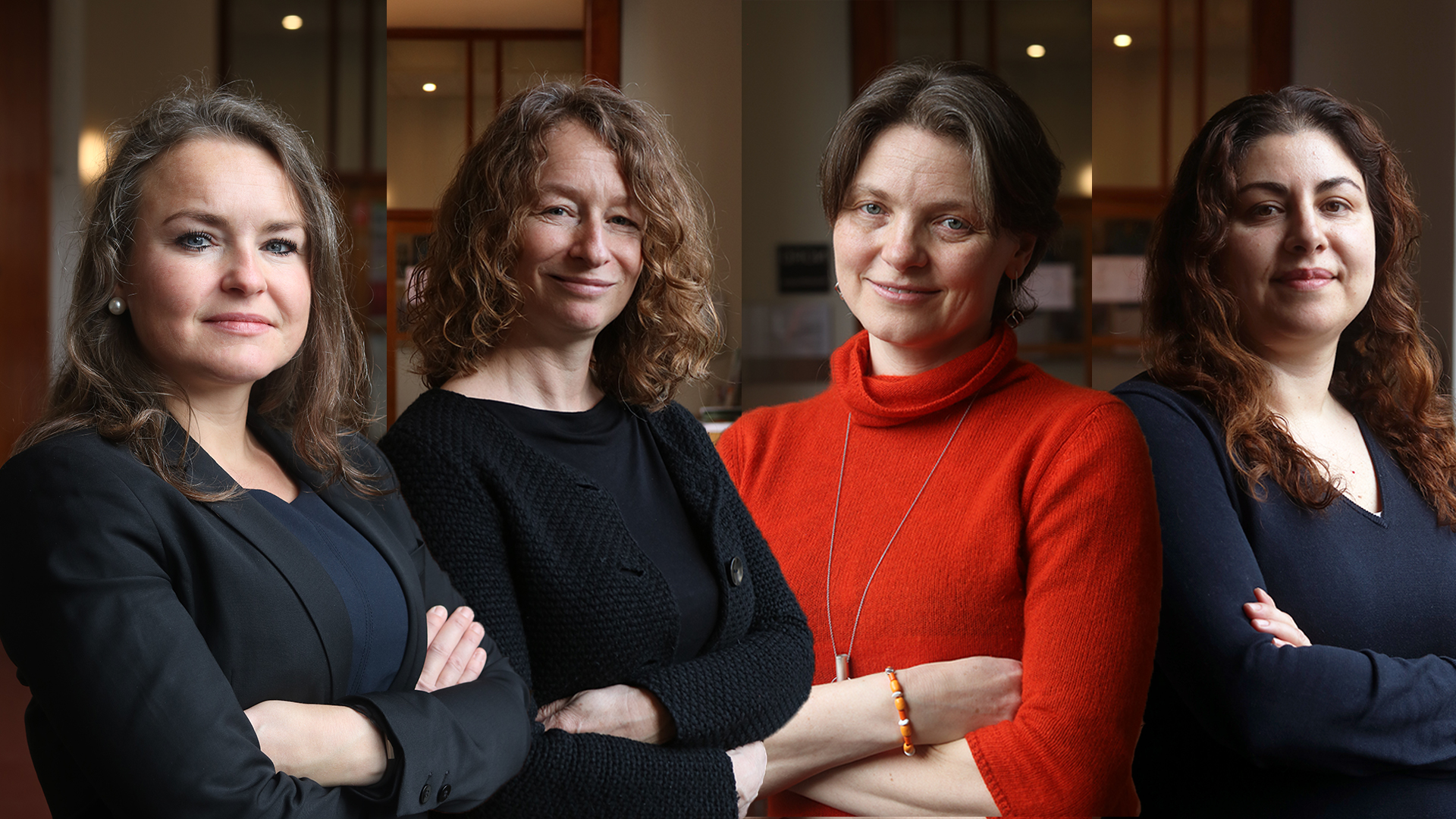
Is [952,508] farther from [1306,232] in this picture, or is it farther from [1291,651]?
[1306,232]

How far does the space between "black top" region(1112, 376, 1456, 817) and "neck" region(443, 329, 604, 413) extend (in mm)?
1008

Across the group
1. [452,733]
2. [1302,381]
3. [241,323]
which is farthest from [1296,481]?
[241,323]

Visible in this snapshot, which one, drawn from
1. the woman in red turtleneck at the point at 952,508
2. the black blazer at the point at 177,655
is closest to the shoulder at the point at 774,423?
the woman in red turtleneck at the point at 952,508

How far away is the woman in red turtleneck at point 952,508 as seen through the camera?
1722mm

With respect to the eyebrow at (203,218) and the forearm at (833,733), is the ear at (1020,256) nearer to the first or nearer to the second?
the forearm at (833,733)

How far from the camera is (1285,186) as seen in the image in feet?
6.24

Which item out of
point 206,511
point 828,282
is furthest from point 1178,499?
point 206,511

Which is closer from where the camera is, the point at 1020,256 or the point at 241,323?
the point at 241,323

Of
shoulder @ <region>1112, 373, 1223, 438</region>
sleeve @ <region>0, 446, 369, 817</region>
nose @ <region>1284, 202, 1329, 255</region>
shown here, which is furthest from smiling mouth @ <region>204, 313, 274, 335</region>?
nose @ <region>1284, 202, 1329, 255</region>

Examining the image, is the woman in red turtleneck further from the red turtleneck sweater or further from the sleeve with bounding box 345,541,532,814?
the sleeve with bounding box 345,541,532,814

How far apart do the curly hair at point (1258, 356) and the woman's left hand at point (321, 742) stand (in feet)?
4.95

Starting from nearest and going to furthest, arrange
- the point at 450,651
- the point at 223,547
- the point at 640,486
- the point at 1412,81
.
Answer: the point at 223,547
the point at 450,651
the point at 640,486
the point at 1412,81

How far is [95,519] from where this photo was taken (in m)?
1.19

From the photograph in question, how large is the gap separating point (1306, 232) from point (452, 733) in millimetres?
1691
